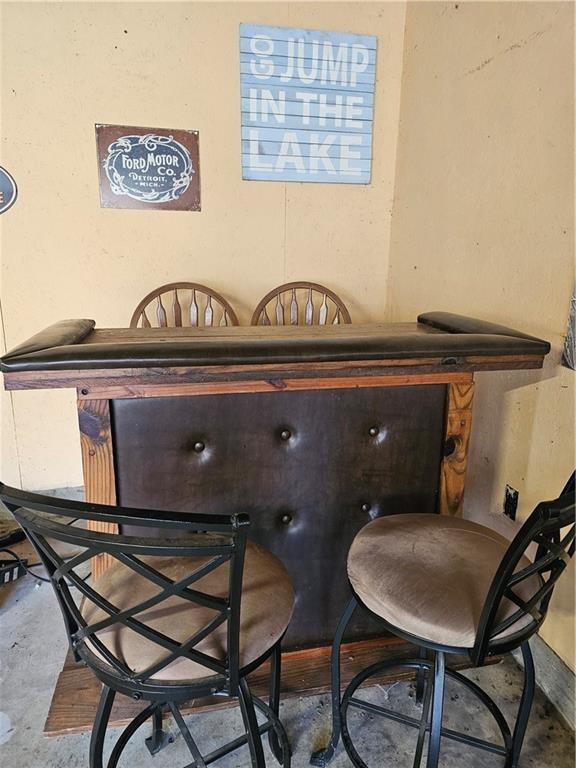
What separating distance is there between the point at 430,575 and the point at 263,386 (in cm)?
53

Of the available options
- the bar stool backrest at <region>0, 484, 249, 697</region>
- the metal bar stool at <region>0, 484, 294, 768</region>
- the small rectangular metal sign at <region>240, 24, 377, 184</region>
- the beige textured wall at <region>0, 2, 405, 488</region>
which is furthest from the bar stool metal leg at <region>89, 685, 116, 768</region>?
the small rectangular metal sign at <region>240, 24, 377, 184</region>

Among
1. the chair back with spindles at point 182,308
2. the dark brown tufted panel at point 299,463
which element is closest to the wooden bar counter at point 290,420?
the dark brown tufted panel at point 299,463

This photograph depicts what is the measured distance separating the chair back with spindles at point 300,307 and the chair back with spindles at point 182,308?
0.58ft

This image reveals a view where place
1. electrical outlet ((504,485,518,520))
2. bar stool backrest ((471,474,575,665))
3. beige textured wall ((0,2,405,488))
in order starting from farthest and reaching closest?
beige textured wall ((0,2,405,488)) < electrical outlet ((504,485,518,520)) < bar stool backrest ((471,474,575,665))

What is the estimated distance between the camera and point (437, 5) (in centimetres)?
215

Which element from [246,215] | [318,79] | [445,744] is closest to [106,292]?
[246,215]

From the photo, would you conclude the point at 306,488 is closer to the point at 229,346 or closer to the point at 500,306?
the point at 229,346

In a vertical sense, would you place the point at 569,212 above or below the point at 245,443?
above

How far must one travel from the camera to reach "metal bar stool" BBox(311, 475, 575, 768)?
89 centimetres

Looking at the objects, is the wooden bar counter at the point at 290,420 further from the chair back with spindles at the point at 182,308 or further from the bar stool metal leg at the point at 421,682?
the chair back with spindles at the point at 182,308

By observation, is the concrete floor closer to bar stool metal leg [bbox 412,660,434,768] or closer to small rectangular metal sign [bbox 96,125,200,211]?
bar stool metal leg [bbox 412,660,434,768]

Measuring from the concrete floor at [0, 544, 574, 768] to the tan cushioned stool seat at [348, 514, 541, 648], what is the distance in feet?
1.93

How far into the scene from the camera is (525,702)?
1.16 metres

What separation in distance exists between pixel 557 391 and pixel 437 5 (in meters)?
1.74
